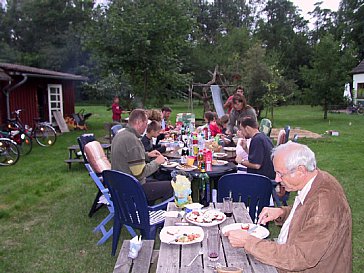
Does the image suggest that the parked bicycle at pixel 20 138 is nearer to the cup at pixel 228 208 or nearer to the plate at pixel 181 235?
the cup at pixel 228 208

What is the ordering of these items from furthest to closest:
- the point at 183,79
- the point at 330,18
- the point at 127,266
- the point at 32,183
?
1. the point at 330,18
2. the point at 183,79
3. the point at 32,183
4. the point at 127,266

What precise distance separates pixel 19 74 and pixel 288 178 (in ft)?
39.6

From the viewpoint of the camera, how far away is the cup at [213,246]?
1.95 m

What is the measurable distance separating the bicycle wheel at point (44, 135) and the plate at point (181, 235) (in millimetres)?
9907

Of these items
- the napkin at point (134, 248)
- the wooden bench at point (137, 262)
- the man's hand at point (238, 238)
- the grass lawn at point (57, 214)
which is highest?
the man's hand at point (238, 238)

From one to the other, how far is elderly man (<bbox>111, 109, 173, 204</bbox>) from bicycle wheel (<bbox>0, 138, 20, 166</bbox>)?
211 inches

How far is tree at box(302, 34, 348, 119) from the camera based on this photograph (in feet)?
59.0

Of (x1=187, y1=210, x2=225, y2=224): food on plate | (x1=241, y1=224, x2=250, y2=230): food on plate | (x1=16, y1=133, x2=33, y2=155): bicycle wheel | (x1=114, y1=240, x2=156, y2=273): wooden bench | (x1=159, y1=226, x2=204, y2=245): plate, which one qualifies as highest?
(x1=187, y1=210, x2=225, y2=224): food on plate

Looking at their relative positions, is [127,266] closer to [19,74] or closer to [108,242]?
[108,242]

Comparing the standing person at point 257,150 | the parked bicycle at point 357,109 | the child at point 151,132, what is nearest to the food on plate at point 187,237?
the standing person at point 257,150

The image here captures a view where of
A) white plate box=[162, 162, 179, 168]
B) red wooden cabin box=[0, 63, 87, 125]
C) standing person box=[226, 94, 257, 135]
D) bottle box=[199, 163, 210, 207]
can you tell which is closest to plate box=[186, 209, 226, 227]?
bottle box=[199, 163, 210, 207]

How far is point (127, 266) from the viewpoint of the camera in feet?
7.00

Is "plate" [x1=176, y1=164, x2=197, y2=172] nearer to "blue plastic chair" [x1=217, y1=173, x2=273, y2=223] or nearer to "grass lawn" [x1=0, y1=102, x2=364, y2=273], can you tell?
"blue plastic chair" [x1=217, y1=173, x2=273, y2=223]

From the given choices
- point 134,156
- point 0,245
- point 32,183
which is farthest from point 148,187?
point 32,183
